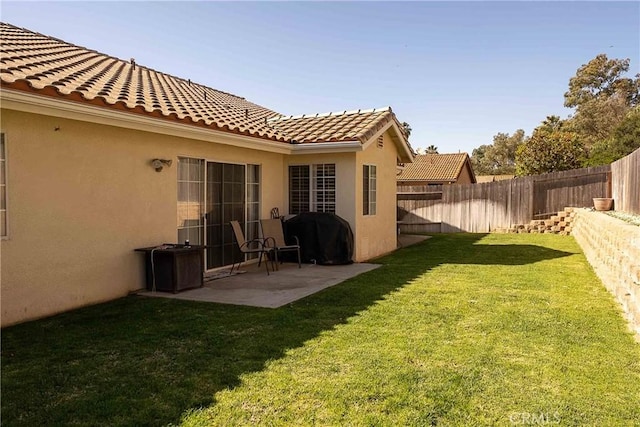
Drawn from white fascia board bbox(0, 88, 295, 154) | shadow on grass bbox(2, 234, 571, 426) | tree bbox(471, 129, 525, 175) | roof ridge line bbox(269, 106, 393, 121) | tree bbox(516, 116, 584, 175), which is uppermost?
tree bbox(471, 129, 525, 175)

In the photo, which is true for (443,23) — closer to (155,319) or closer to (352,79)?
(352,79)

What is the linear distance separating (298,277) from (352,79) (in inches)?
525

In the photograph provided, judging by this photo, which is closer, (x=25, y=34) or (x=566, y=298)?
(x=566, y=298)

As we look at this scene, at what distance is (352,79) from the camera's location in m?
20.1

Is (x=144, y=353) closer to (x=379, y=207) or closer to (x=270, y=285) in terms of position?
(x=270, y=285)

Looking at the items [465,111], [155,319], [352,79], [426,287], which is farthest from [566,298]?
[465,111]

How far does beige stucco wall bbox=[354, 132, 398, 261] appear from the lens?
1148cm

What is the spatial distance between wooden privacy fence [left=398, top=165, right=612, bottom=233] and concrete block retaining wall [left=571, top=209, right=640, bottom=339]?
373 inches

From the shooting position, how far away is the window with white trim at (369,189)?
11750 millimetres

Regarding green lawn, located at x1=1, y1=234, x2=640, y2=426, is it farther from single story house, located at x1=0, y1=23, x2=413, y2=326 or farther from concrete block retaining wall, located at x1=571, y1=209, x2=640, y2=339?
single story house, located at x1=0, y1=23, x2=413, y2=326

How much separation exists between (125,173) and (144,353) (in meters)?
3.75

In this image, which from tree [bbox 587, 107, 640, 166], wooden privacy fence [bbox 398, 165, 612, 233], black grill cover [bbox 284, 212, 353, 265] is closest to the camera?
black grill cover [bbox 284, 212, 353, 265]

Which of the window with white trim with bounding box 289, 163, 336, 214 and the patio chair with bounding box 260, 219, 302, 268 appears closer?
the patio chair with bounding box 260, 219, 302, 268

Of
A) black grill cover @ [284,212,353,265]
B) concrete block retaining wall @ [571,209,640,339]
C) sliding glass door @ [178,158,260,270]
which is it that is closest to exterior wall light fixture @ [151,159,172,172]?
sliding glass door @ [178,158,260,270]
